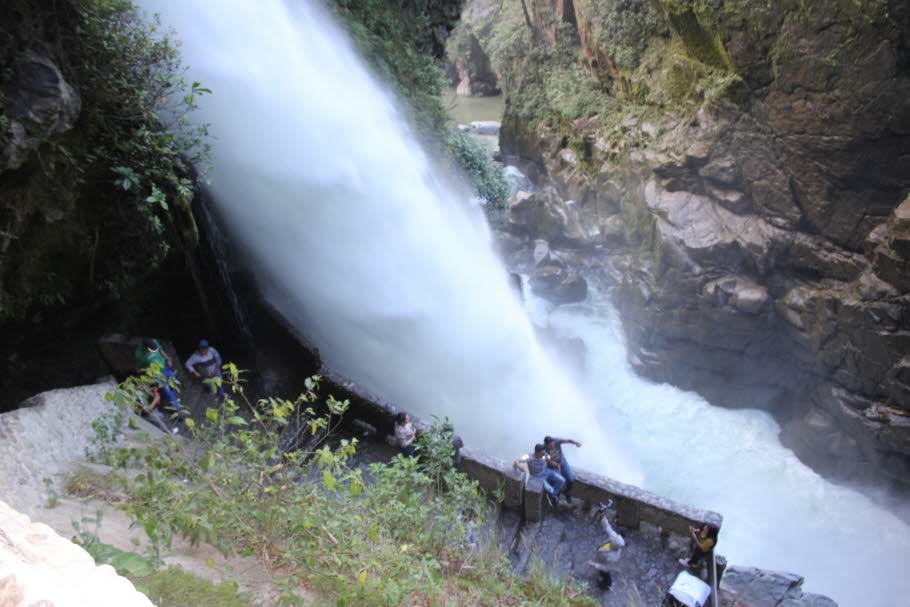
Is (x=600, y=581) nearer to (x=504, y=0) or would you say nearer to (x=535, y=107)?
(x=535, y=107)

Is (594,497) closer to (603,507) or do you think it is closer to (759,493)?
(603,507)

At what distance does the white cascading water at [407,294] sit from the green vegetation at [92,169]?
76.1 inches

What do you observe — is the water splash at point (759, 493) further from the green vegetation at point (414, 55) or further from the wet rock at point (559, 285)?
the green vegetation at point (414, 55)

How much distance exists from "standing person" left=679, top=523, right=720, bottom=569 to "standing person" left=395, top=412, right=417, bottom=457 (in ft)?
10.1

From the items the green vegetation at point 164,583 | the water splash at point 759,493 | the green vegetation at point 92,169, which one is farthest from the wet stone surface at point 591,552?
the water splash at point 759,493

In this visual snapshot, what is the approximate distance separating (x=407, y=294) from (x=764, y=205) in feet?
28.7

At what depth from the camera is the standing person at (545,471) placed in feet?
19.9

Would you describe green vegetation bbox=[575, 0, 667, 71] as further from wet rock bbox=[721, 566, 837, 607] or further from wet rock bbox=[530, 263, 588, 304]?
wet rock bbox=[721, 566, 837, 607]

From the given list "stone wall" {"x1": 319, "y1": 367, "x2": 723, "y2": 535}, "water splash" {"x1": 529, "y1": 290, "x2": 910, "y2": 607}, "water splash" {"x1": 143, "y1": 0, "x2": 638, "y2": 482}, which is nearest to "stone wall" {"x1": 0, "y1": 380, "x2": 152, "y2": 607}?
"stone wall" {"x1": 319, "y1": 367, "x2": 723, "y2": 535}

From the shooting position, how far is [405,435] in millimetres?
6141

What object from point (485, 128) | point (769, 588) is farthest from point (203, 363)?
point (485, 128)

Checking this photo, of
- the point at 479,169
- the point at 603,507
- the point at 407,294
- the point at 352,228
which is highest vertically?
the point at 352,228

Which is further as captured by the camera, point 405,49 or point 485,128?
point 485,128

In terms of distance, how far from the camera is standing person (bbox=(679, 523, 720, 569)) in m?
5.47
